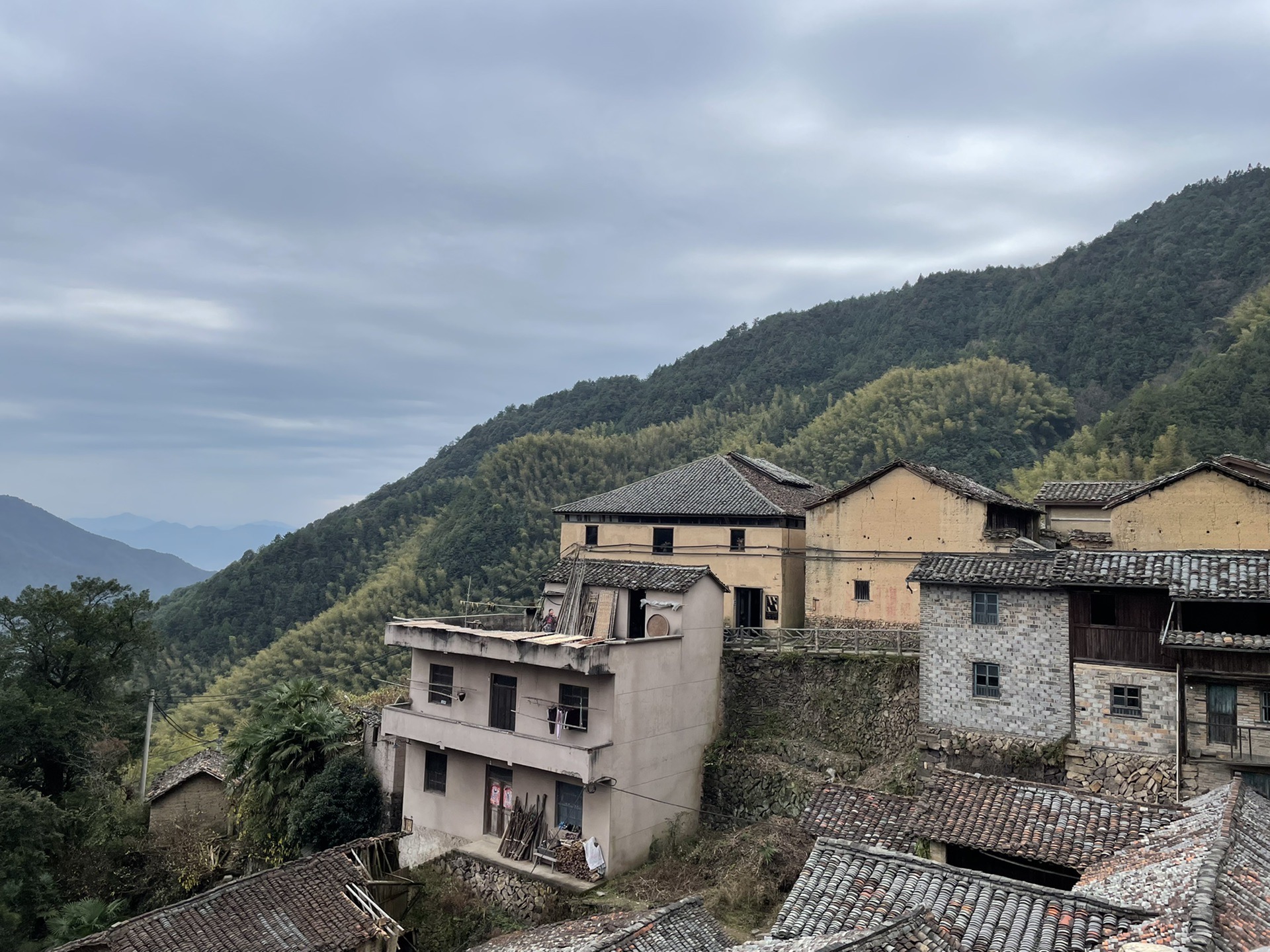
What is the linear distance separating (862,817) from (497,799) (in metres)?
10.4

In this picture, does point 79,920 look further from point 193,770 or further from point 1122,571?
point 1122,571

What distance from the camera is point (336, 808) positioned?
82.3ft

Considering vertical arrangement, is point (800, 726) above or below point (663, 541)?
below

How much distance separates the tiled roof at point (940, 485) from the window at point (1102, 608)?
6351 mm

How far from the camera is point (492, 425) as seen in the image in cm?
11912

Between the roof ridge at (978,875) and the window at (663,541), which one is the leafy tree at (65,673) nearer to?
the window at (663,541)

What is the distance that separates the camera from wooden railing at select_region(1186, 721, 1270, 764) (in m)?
17.0

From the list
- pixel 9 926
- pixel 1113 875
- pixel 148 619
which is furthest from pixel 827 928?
pixel 148 619

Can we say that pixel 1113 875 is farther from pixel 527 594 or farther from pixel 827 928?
pixel 527 594

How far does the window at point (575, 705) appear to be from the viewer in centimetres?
2164

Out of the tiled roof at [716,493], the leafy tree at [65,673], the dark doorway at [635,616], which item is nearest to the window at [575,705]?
the dark doorway at [635,616]

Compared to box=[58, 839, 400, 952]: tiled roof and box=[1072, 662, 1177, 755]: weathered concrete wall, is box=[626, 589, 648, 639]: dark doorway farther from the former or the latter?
box=[1072, 662, 1177, 755]: weathered concrete wall

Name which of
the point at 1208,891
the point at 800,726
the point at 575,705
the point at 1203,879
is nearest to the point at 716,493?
the point at 800,726

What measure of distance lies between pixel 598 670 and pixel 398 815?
30.0ft
